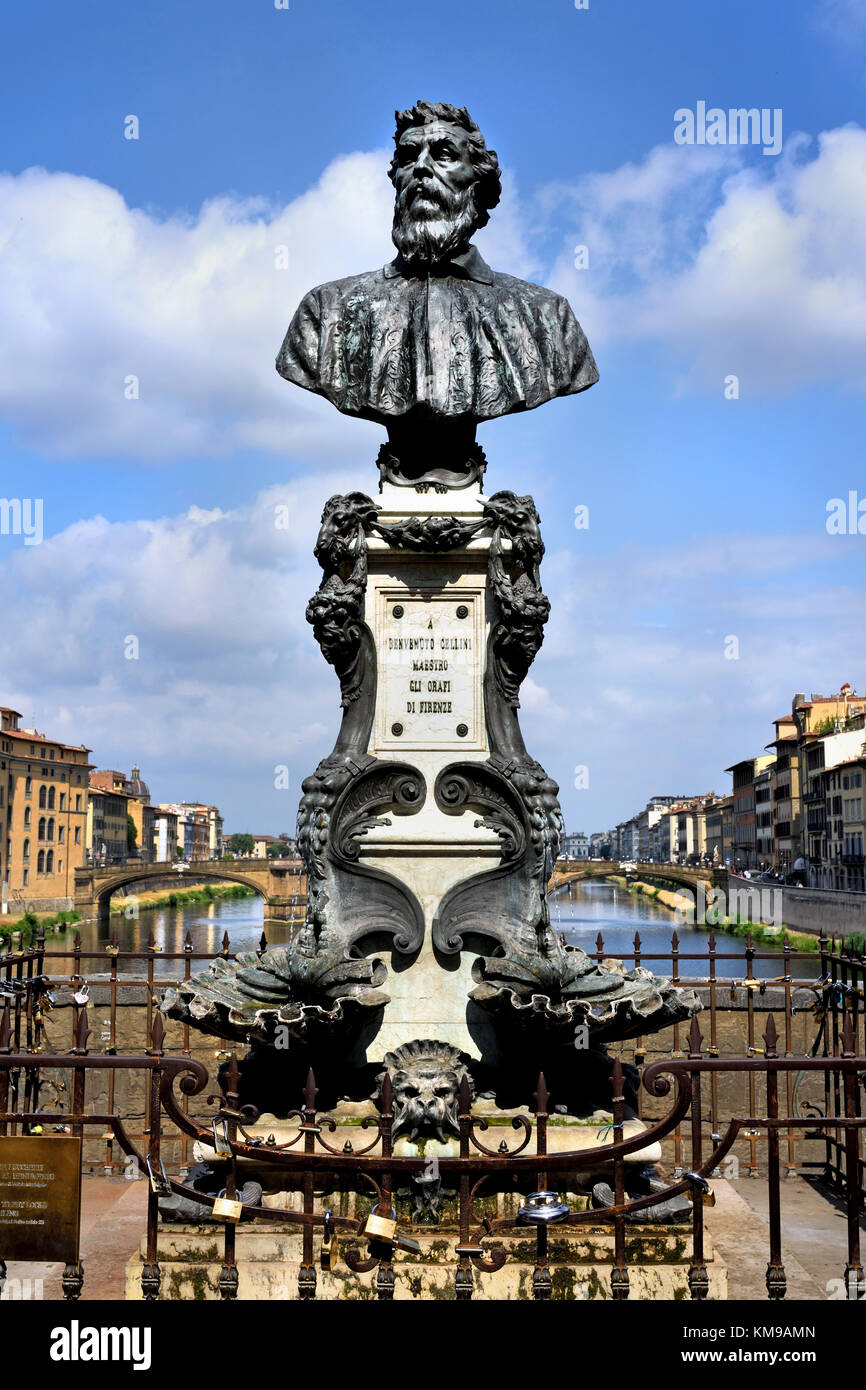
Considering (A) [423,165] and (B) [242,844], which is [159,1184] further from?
(B) [242,844]

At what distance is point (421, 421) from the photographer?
788 cm

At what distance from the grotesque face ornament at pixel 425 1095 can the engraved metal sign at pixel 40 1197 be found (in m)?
1.80

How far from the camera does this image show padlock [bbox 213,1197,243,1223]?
488 centimetres

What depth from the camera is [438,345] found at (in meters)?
7.89

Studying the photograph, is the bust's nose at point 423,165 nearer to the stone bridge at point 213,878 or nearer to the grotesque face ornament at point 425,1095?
the grotesque face ornament at point 425,1095

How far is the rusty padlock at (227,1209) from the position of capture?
4.88 metres

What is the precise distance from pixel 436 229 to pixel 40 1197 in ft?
19.8

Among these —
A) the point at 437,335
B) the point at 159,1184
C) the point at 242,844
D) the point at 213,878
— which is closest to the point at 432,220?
the point at 437,335

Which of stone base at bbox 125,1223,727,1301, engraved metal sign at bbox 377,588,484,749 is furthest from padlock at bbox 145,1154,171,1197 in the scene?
engraved metal sign at bbox 377,588,484,749

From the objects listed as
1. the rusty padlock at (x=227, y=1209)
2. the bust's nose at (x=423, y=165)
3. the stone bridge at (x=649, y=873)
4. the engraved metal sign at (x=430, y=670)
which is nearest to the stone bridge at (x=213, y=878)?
the stone bridge at (x=649, y=873)

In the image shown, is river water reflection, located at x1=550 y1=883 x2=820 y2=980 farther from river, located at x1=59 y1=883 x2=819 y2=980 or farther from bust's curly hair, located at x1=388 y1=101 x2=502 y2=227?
bust's curly hair, located at x1=388 y1=101 x2=502 y2=227
